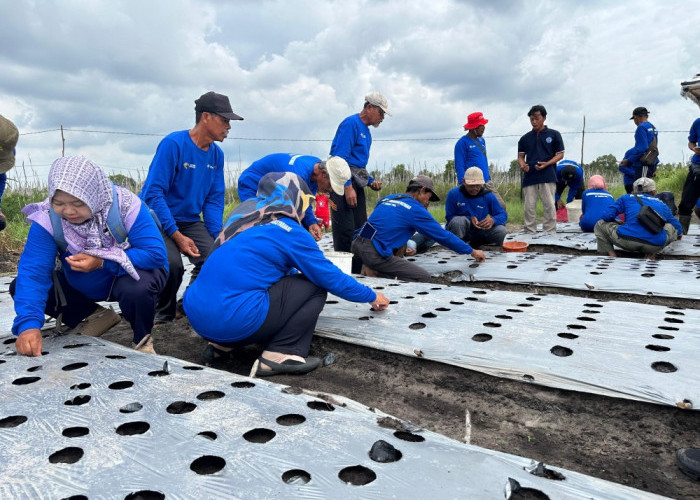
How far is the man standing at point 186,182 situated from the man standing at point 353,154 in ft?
4.28

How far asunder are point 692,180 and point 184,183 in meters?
5.55

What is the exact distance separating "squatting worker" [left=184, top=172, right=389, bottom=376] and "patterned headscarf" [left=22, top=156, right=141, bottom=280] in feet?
1.31

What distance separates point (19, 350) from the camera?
6.84ft

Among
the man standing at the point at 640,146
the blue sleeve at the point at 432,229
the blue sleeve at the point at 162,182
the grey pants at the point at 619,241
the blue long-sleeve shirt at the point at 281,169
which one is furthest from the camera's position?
the man standing at the point at 640,146

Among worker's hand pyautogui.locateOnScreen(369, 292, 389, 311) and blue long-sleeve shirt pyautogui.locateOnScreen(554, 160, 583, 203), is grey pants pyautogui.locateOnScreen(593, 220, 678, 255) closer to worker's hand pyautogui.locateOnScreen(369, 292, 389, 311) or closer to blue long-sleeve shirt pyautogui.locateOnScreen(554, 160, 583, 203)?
blue long-sleeve shirt pyautogui.locateOnScreen(554, 160, 583, 203)

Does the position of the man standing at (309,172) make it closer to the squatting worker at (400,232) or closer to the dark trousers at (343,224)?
the squatting worker at (400,232)

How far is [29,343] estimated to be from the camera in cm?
205

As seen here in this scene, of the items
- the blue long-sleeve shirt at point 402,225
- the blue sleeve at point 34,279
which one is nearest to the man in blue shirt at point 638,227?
the blue long-sleeve shirt at point 402,225

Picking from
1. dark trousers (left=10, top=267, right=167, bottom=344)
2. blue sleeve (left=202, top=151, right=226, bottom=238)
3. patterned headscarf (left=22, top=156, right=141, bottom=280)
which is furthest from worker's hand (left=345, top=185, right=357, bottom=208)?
patterned headscarf (left=22, top=156, right=141, bottom=280)

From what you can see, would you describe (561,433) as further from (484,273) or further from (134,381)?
(484,273)

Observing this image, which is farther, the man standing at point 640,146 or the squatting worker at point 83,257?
the man standing at point 640,146

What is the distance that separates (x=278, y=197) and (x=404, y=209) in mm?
1799

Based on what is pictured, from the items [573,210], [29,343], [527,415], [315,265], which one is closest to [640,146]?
[573,210]

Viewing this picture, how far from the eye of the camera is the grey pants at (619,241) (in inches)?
187
